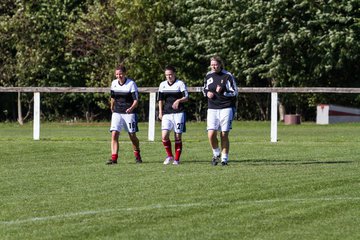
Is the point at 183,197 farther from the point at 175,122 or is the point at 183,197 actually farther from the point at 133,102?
the point at 133,102

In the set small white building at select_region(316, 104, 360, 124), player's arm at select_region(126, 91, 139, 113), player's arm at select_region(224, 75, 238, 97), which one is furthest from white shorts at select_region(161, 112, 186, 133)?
small white building at select_region(316, 104, 360, 124)

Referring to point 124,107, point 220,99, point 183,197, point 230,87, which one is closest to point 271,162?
point 220,99

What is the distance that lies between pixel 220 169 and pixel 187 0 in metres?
30.0

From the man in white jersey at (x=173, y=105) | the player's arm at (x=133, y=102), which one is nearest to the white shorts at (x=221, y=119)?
the man in white jersey at (x=173, y=105)

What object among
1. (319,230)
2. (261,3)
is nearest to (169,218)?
(319,230)

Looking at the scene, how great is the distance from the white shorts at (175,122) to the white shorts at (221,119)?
85cm

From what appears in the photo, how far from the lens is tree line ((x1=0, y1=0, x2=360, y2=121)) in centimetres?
4444

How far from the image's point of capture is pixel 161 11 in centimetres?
4900

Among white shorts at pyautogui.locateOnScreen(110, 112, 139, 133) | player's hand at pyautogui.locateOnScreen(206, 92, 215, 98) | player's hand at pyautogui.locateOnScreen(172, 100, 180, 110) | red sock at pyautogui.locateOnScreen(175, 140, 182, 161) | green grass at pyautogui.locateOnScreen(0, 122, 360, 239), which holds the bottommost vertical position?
green grass at pyautogui.locateOnScreen(0, 122, 360, 239)

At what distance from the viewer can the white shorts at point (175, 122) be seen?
19.8 m

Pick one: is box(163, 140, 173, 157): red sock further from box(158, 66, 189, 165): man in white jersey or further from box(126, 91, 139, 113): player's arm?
box(126, 91, 139, 113): player's arm

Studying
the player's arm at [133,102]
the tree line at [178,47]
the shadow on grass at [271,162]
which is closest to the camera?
the shadow on grass at [271,162]

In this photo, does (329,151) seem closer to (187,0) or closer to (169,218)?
(169,218)

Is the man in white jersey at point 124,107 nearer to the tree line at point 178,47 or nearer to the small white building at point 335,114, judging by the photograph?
the tree line at point 178,47
